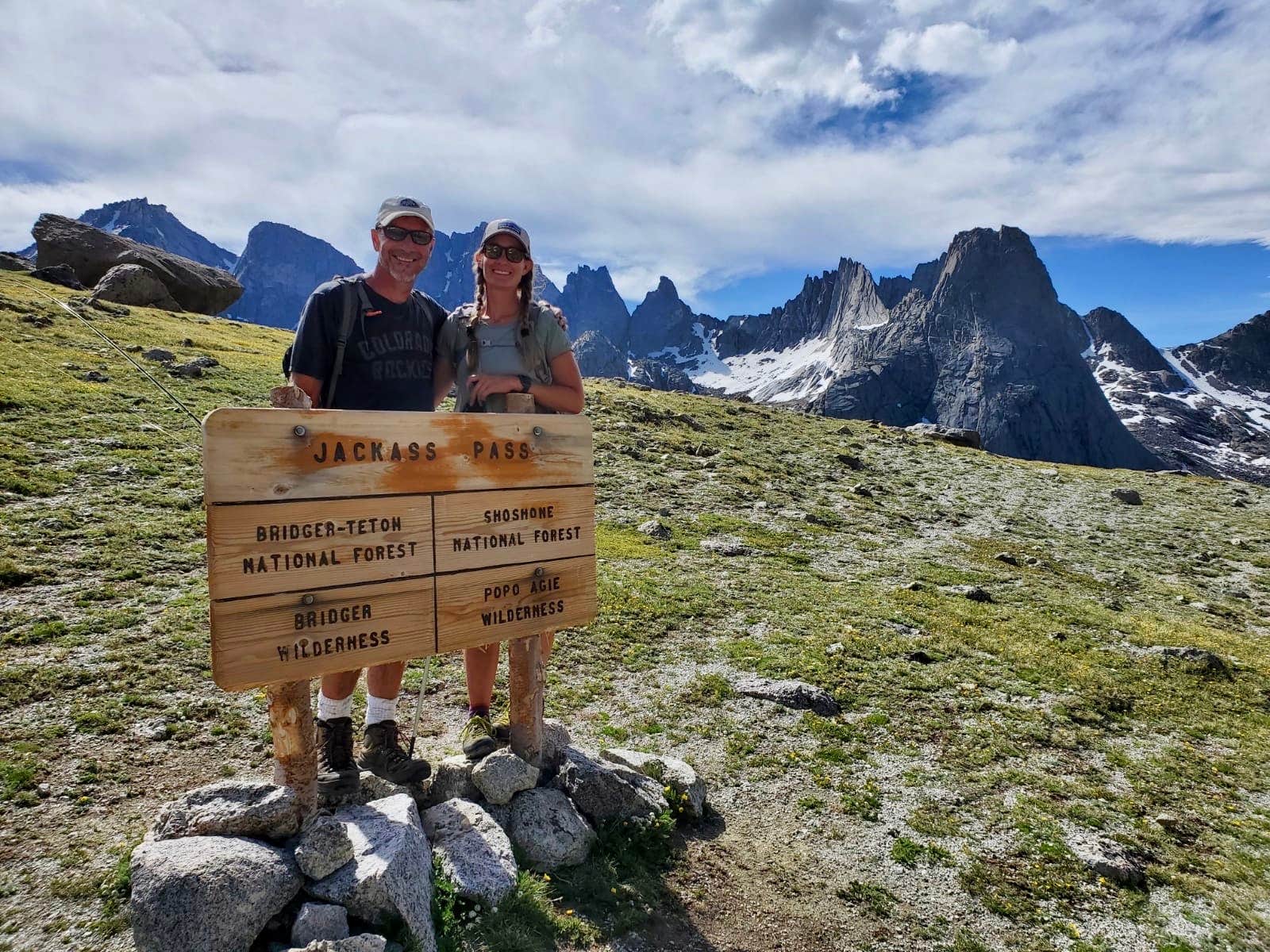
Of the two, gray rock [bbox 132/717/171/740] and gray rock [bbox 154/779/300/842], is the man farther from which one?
gray rock [bbox 132/717/171/740]

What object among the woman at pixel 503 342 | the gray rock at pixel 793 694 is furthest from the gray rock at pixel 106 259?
the woman at pixel 503 342

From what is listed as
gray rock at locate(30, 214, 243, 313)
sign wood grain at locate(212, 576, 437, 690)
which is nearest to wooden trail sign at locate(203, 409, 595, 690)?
sign wood grain at locate(212, 576, 437, 690)

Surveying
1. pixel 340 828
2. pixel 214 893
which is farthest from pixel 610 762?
pixel 214 893

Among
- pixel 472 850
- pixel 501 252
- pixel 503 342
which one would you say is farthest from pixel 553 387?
pixel 472 850

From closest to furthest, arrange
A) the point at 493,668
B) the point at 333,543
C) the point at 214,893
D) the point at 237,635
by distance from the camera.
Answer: the point at 214,893, the point at 237,635, the point at 333,543, the point at 493,668

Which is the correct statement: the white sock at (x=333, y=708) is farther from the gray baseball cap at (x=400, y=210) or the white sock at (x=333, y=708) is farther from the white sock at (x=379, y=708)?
the gray baseball cap at (x=400, y=210)

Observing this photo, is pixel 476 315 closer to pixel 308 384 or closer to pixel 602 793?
pixel 308 384

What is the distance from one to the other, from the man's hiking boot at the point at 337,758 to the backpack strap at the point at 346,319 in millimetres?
3334

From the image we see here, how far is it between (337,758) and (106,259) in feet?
342

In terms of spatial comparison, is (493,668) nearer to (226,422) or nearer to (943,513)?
(226,422)

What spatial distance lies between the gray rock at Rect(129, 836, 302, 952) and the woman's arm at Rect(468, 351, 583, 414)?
14.8 feet

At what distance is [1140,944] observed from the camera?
7.02 meters

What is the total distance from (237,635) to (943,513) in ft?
117

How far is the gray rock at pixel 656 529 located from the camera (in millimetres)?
23875
